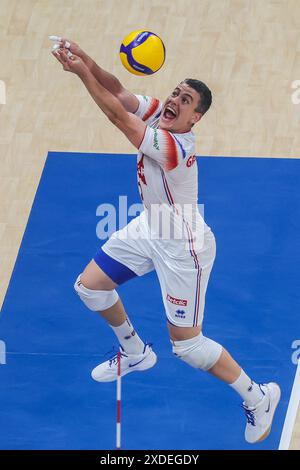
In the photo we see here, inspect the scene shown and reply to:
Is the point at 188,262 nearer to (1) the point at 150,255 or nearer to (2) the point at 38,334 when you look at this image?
(1) the point at 150,255

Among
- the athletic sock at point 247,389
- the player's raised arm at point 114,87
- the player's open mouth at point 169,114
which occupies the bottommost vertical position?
the athletic sock at point 247,389

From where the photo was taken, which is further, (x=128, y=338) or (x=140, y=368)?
(x=140, y=368)

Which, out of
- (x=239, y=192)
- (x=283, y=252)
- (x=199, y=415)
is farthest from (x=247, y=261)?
(x=199, y=415)

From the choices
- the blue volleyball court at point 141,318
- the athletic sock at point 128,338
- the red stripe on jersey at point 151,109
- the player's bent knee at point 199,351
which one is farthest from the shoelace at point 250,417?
the red stripe on jersey at point 151,109

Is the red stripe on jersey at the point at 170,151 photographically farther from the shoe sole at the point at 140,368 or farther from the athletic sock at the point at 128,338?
the shoe sole at the point at 140,368

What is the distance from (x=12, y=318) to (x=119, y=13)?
20.7 feet

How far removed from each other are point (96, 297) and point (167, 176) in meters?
1.35

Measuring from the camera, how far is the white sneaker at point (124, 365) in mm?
11633

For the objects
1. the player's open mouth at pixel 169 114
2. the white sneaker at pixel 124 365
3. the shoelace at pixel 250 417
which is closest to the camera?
the player's open mouth at pixel 169 114

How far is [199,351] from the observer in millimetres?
10734

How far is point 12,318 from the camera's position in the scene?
12.6 metres

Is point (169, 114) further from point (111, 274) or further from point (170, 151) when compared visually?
point (111, 274)

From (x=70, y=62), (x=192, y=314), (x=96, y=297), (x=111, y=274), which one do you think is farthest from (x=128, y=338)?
(x=70, y=62)

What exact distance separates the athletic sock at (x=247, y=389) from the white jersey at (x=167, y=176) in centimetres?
134
